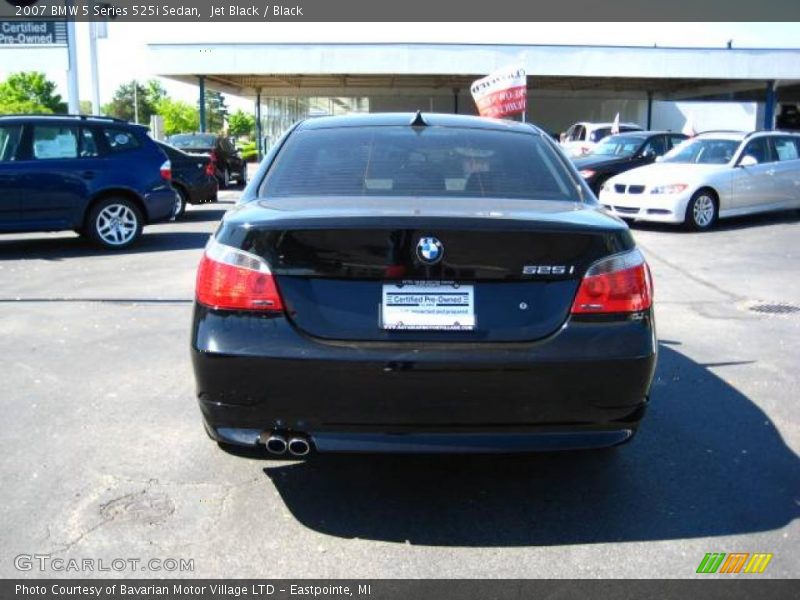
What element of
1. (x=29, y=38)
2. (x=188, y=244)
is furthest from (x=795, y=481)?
(x=29, y=38)

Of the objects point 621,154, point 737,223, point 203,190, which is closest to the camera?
point 737,223

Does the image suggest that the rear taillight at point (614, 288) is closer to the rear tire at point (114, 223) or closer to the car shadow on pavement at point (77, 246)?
the car shadow on pavement at point (77, 246)

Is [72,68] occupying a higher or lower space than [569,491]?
higher

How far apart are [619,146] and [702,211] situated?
15.4ft

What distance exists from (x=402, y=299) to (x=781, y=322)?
203 inches

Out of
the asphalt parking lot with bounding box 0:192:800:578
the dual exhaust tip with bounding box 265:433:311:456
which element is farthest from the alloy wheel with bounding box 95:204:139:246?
the dual exhaust tip with bounding box 265:433:311:456

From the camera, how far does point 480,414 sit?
9.95ft

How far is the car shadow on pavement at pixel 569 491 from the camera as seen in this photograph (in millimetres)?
3316

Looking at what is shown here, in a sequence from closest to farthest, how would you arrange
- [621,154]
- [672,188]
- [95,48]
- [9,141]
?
[9,141], [672,188], [621,154], [95,48]

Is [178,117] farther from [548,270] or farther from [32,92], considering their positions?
[548,270]

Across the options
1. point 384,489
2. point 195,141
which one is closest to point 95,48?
point 195,141

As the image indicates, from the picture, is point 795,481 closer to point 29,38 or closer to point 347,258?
point 347,258

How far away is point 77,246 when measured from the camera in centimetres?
1150

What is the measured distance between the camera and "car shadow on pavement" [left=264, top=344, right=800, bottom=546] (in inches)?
131
